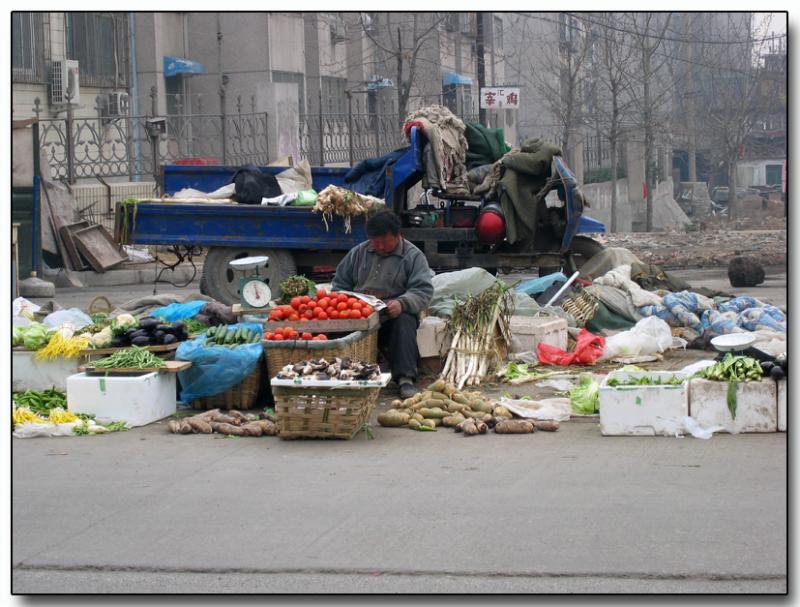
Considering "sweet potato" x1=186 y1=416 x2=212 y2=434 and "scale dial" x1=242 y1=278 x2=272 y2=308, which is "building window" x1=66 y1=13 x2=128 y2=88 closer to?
"scale dial" x1=242 y1=278 x2=272 y2=308

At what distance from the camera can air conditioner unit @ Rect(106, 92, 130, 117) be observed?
25.1m

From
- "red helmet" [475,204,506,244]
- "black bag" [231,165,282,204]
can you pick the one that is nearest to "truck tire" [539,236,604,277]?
"red helmet" [475,204,506,244]

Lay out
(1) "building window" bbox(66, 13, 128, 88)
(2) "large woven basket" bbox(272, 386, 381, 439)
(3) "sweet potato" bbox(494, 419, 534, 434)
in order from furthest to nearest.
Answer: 1. (1) "building window" bbox(66, 13, 128, 88)
2. (3) "sweet potato" bbox(494, 419, 534, 434)
3. (2) "large woven basket" bbox(272, 386, 381, 439)

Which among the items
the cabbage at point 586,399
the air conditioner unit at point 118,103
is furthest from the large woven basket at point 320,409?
the air conditioner unit at point 118,103

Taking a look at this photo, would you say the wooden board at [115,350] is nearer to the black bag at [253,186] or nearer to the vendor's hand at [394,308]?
the vendor's hand at [394,308]

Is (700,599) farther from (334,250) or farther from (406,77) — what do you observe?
(406,77)

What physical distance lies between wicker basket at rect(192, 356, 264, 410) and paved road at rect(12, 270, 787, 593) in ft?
3.01

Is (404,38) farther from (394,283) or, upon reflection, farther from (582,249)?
(394,283)

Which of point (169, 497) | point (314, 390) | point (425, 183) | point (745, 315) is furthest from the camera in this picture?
point (425, 183)

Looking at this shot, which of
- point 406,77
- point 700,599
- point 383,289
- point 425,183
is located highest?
point 406,77

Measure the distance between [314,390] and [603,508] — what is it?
239 centimetres

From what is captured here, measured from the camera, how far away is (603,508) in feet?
19.2

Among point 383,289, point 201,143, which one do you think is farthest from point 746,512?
point 201,143

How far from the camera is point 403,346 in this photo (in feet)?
30.1
